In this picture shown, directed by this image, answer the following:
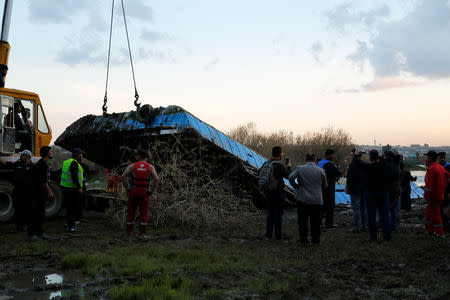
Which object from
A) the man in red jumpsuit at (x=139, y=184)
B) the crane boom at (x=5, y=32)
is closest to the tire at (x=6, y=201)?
the crane boom at (x=5, y=32)

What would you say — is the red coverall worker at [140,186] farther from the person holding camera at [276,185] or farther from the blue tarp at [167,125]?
the blue tarp at [167,125]

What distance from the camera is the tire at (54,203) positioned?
376 inches

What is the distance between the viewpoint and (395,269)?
5.37 metres

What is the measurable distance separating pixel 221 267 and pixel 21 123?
21.6ft

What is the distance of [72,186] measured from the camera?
327 inches

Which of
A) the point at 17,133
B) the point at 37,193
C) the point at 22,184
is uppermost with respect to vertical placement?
the point at 17,133

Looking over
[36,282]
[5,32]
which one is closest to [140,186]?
[36,282]

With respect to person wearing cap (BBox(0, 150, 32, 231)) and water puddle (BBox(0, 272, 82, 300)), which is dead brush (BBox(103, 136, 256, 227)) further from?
water puddle (BBox(0, 272, 82, 300))

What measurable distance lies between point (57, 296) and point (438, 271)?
446cm

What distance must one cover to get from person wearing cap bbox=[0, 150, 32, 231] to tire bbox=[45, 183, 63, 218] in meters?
1.13

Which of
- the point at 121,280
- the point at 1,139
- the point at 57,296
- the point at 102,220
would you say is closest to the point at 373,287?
the point at 121,280

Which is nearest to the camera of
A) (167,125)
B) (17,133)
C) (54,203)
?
(17,133)

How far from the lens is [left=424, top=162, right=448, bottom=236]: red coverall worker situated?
744 cm

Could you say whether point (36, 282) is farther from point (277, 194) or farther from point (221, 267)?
point (277, 194)
